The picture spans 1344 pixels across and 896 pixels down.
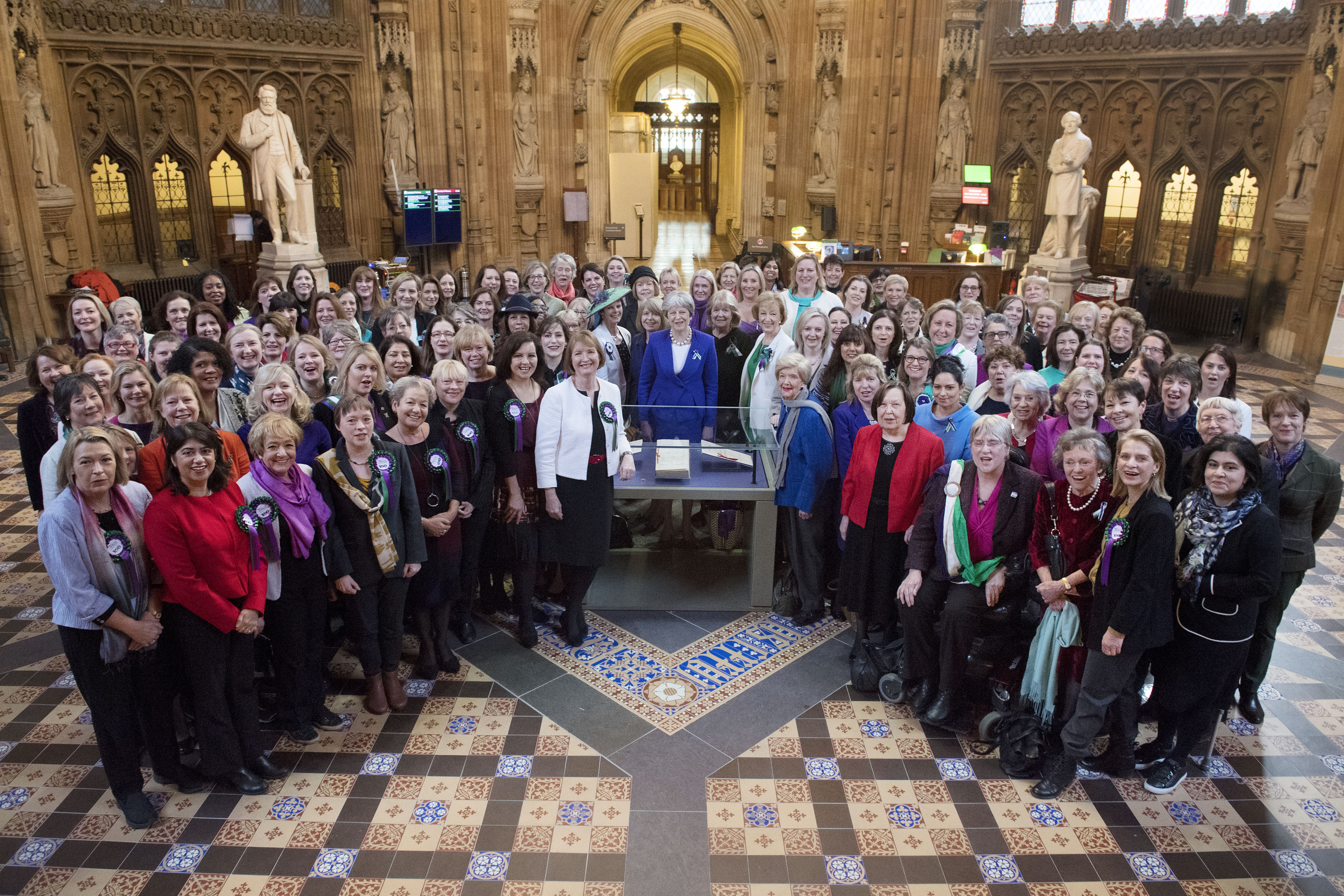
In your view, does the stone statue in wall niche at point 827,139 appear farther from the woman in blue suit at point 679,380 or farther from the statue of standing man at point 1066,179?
the woman in blue suit at point 679,380

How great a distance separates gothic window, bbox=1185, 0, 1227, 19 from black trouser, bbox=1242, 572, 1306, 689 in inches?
507

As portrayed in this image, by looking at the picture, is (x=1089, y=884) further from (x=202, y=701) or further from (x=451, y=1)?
(x=451, y=1)

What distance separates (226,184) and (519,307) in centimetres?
1046

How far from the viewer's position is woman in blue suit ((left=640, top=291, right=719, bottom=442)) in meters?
6.33

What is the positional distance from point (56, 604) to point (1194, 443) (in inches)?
225

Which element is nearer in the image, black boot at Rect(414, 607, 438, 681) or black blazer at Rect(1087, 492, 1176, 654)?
black blazer at Rect(1087, 492, 1176, 654)

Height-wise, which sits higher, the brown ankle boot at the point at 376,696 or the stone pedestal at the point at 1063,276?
the stone pedestal at the point at 1063,276

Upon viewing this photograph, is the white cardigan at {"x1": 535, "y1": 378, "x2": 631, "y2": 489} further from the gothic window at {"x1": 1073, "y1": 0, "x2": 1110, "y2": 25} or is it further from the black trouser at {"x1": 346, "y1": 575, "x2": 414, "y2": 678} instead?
the gothic window at {"x1": 1073, "y1": 0, "x2": 1110, "y2": 25}

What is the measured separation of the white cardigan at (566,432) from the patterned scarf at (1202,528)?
3058 millimetres

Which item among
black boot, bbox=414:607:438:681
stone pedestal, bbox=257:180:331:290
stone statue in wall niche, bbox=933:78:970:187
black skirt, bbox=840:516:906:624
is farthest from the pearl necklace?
stone statue in wall niche, bbox=933:78:970:187

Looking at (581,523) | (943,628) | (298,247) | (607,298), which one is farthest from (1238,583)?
(298,247)

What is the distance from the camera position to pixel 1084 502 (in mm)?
4316

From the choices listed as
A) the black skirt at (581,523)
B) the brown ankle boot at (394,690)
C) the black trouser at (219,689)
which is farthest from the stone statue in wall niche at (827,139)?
the black trouser at (219,689)

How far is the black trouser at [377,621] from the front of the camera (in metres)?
4.73
